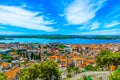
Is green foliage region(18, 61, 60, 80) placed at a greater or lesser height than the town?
greater

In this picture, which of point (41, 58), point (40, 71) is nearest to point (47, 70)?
Answer: point (40, 71)

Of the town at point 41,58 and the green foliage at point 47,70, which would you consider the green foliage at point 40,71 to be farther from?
the town at point 41,58

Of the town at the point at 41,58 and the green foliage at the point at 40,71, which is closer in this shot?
the green foliage at the point at 40,71

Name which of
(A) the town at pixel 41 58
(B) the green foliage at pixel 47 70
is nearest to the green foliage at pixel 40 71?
(B) the green foliage at pixel 47 70

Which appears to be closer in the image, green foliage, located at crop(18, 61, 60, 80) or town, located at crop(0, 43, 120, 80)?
green foliage, located at crop(18, 61, 60, 80)

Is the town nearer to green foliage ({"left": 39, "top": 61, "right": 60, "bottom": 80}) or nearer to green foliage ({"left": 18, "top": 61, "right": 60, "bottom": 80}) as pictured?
green foliage ({"left": 39, "top": 61, "right": 60, "bottom": 80})

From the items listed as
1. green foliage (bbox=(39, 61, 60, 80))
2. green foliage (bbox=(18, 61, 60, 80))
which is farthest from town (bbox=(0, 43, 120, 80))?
green foliage (bbox=(18, 61, 60, 80))

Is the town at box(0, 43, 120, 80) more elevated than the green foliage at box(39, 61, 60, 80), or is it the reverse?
the green foliage at box(39, 61, 60, 80)

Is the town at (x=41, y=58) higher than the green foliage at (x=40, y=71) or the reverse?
the reverse

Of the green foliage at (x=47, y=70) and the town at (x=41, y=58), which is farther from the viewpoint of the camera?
the town at (x=41, y=58)

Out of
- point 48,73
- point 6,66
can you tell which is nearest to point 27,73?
point 48,73

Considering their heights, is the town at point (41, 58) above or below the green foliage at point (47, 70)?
below
